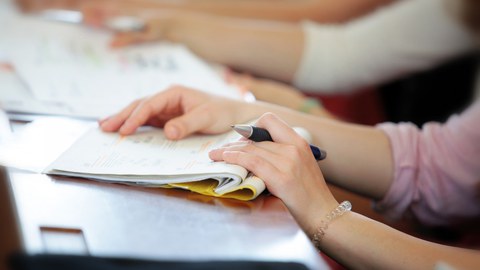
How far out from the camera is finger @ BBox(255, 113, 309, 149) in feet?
2.23

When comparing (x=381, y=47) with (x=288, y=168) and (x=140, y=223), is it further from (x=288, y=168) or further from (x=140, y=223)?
→ (x=140, y=223)

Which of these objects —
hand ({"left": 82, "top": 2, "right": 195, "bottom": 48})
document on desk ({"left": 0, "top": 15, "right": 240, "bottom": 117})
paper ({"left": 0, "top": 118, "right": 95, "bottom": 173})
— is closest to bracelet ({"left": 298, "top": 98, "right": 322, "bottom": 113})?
document on desk ({"left": 0, "top": 15, "right": 240, "bottom": 117})

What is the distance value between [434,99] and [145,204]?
3.70 feet

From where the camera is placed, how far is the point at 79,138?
0.75 meters

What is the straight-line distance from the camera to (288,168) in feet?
2.13

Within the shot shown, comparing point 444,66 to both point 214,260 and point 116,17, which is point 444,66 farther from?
point 214,260

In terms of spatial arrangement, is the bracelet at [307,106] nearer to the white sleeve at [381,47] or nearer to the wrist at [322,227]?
the white sleeve at [381,47]

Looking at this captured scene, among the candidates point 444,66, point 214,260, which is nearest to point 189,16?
point 444,66

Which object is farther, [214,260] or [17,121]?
[17,121]

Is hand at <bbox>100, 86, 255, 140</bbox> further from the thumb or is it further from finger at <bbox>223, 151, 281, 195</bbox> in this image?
finger at <bbox>223, 151, 281, 195</bbox>

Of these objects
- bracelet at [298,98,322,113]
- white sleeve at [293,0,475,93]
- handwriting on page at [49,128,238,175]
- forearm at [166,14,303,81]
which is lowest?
handwriting on page at [49,128,238,175]

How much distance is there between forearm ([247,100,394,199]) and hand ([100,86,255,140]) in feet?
0.23

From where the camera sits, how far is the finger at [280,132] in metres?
0.68

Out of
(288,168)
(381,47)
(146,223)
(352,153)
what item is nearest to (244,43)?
(381,47)
